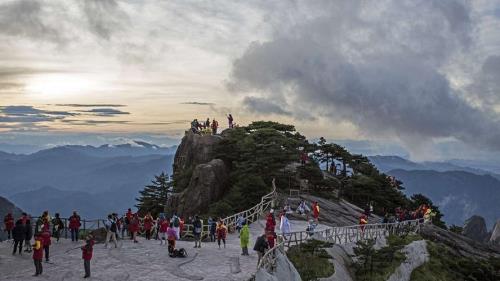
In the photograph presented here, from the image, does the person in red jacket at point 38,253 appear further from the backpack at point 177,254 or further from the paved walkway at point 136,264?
the backpack at point 177,254

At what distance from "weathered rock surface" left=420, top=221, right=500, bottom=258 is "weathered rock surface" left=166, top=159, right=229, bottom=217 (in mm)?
19912

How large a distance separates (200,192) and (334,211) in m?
13.2

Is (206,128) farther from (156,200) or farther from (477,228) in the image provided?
(477,228)

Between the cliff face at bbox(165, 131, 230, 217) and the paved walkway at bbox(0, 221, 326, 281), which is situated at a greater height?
the cliff face at bbox(165, 131, 230, 217)

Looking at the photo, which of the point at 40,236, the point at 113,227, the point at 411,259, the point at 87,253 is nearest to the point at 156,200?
the point at 113,227

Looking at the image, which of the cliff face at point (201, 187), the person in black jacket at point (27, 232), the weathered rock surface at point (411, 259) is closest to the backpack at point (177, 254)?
the person in black jacket at point (27, 232)

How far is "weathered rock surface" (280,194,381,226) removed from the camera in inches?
1665

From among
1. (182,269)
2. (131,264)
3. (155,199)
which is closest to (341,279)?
(182,269)

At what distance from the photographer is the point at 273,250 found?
75.6ft

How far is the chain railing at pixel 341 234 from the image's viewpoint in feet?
73.8

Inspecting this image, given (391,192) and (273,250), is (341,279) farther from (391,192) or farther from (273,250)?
(391,192)

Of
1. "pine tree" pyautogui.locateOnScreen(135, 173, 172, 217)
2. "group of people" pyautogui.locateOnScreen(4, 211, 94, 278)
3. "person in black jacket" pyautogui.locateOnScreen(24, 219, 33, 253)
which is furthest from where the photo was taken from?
"pine tree" pyautogui.locateOnScreen(135, 173, 172, 217)

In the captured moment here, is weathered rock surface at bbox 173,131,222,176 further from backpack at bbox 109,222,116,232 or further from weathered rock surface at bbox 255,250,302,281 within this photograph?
weathered rock surface at bbox 255,250,302,281

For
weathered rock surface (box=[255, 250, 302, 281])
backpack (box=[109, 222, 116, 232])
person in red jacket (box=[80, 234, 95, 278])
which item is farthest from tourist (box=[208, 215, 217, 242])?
person in red jacket (box=[80, 234, 95, 278])
